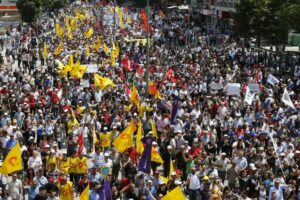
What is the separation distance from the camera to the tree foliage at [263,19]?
3856 cm

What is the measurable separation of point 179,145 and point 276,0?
25.9 m

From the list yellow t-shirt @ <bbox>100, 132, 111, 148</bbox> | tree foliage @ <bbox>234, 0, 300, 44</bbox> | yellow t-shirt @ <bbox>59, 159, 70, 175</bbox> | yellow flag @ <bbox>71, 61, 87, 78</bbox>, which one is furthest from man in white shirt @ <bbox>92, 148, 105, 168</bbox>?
tree foliage @ <bbox>234, 0, 300, 44</bbox>

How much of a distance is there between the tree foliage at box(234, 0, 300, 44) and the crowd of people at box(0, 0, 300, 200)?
6.47m

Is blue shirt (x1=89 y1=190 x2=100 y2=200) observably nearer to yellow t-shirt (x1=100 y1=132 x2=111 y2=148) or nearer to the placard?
the placard

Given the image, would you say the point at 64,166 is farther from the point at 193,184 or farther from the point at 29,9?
the point at 29,9

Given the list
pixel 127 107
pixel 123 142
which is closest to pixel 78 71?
pixel 127 107

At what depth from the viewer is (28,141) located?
17.1 metres

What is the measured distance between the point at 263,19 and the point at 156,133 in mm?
22416

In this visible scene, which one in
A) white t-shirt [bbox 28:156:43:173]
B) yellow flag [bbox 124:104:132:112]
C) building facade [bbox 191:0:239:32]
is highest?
white t-shirt [bbox 28:156:43:173]

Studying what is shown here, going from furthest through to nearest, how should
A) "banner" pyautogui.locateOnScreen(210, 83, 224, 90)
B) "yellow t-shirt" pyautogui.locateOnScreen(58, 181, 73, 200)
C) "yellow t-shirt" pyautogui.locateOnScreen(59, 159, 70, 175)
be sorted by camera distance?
"banner" pyautogui.locateOnScreen(210, 83, 224, 90) → "yellow t-shirt" pyautogui.locateOnScreen(59, 159, 70, 175) → "yellow t-shirt" pyautogui.locateOnScreen(58, 181, 73, 200)

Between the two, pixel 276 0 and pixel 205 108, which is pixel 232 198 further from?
pixel 276 0

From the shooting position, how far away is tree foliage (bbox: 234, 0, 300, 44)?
38.6m

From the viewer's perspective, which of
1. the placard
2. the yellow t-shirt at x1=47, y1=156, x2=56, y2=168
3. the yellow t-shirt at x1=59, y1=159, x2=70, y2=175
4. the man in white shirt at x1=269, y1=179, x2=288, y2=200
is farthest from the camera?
the yellow t-shirt at x1=59, y1=159, x2=70, y2=175

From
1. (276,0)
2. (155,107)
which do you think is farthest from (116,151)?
(276,0)
